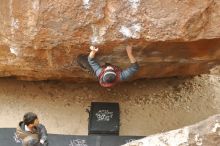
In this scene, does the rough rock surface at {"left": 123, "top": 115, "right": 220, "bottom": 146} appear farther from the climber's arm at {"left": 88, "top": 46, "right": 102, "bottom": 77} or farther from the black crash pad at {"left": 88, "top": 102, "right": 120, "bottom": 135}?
the black crash pad at {"left": 88, "top": 102, "right": 120, "bottom": 135}

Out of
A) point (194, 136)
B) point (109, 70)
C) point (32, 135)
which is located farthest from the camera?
point (109, 70)

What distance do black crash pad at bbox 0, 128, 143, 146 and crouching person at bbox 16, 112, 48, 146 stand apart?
0.98 m

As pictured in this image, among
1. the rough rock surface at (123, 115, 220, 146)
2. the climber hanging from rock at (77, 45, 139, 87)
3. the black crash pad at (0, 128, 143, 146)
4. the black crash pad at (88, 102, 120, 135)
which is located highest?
the climber hanging from rock at (77, 45, 139, 87)

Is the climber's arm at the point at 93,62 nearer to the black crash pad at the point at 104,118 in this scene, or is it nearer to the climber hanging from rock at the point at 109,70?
the climber hanging from rock at the point at 109,70

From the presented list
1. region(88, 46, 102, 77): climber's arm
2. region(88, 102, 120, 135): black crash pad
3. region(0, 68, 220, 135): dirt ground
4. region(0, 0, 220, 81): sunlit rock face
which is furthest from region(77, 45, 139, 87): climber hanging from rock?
region(0, 68, 220, 135): dirt ground

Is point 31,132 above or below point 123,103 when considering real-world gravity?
below

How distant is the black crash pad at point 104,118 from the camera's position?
6.12 metres

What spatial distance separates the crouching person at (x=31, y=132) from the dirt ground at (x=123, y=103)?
1219 millimetres

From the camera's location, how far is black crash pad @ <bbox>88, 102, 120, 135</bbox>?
612 centimetres

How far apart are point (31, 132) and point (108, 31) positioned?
4.27ft

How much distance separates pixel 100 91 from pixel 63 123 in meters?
0.67

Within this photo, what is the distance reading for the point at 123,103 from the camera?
6613 mm

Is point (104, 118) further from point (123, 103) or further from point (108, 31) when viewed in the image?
point (108, 31)

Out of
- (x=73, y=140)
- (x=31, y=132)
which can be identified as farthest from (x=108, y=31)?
(x=73, y=140)
